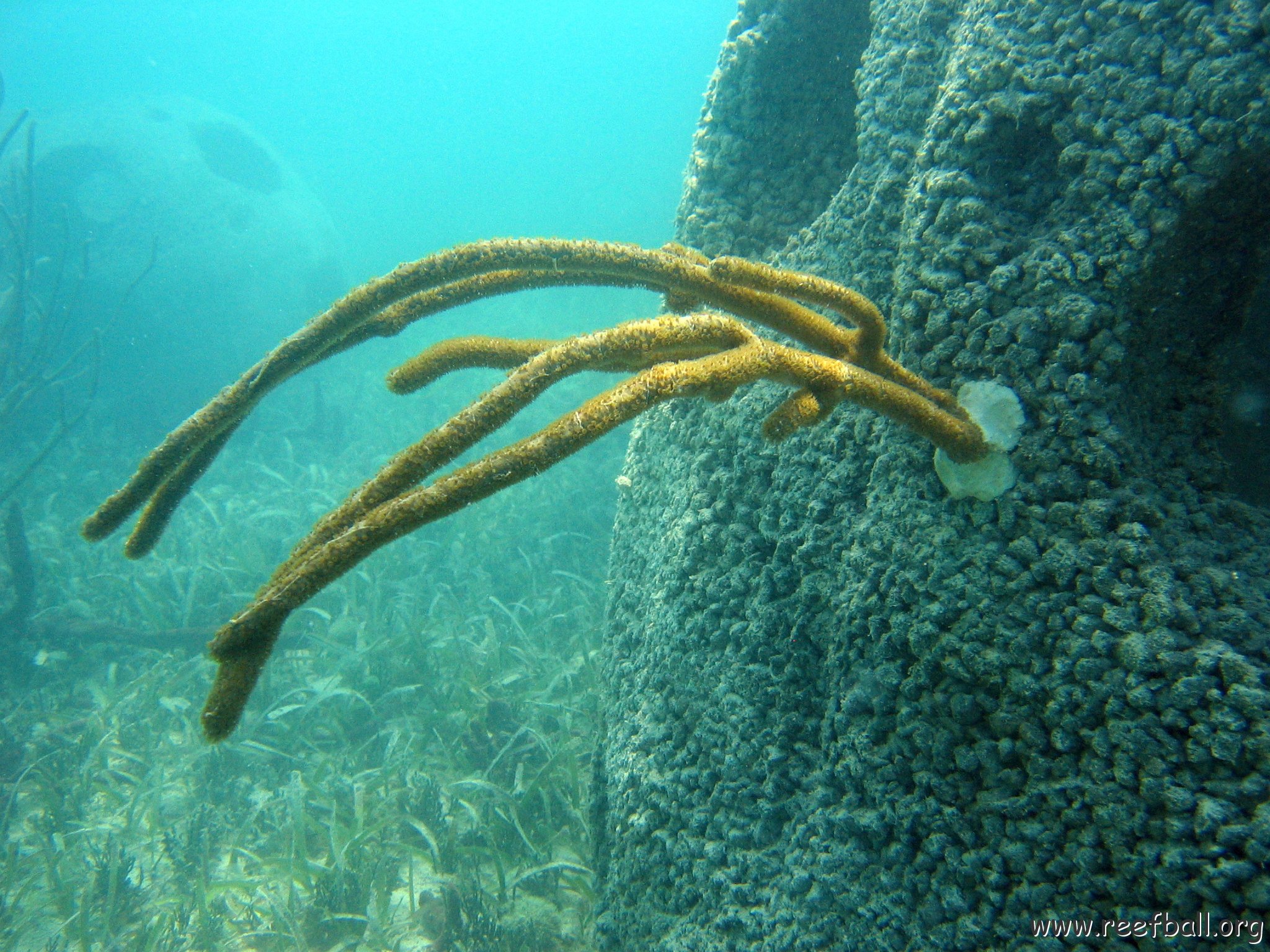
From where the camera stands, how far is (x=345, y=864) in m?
3.30

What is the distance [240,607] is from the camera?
5848 mm

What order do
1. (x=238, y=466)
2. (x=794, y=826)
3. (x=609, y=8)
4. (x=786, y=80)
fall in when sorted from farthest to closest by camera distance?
(x=609, y=8) < (x=238, y=466) < (x=786, y=80) < (x=794, y=826)

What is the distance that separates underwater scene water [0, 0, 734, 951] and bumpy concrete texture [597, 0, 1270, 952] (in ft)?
4.37

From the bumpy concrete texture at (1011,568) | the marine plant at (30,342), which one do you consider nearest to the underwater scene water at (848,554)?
the bumpy concrete texture at (1011,568)

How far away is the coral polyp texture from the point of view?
3.28 feet

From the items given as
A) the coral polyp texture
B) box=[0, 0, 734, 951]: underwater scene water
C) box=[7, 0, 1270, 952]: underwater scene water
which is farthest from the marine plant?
the coral polyp texture

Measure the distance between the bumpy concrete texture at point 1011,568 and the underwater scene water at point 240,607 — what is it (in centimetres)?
133

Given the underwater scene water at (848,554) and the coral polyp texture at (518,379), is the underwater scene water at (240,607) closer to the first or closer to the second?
the underwater scene water at (848,554)

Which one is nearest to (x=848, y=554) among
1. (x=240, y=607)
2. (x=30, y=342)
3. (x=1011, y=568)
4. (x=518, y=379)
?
(x=1011, y=568)

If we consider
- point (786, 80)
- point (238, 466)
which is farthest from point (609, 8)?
point (786, 80)

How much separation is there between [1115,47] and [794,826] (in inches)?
80.7

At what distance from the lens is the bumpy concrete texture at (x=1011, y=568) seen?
1.18 metres

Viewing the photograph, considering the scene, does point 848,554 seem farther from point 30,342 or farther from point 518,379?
point 30,342

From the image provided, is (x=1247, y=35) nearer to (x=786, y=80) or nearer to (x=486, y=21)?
(x=786, y=80)
